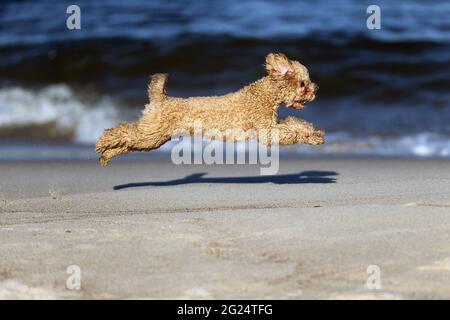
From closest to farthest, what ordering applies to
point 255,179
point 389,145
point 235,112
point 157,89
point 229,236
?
point 229,236 → point 235,112 → point 157,89 → point 255,179 → point 389,145

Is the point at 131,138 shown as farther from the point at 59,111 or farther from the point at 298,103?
the point at 59,111

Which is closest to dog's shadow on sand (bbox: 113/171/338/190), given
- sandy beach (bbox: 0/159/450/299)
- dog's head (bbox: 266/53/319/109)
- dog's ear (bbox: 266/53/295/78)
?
sandy beach (bbox: 0/159/450/299)

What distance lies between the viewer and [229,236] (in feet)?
17.9

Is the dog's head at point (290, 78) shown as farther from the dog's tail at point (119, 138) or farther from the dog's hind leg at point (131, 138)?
the dog's tail at point (119, 138)

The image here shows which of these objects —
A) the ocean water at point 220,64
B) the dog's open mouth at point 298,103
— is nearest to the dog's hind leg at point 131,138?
the dog's open mouth at point 298,103

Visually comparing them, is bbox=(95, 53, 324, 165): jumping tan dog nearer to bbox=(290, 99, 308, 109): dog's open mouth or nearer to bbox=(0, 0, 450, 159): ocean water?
bbox=(290, 99, 308, 109): dog's open mouth

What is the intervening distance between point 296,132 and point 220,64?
7.45 metres

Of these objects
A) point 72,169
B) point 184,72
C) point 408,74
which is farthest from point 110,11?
point 72,169

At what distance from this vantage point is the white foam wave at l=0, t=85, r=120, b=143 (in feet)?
38.9

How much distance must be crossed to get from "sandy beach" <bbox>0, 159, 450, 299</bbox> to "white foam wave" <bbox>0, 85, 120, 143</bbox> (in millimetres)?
3667

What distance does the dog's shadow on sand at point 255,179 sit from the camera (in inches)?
307

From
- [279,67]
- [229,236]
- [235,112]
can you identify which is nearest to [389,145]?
[279,67]
